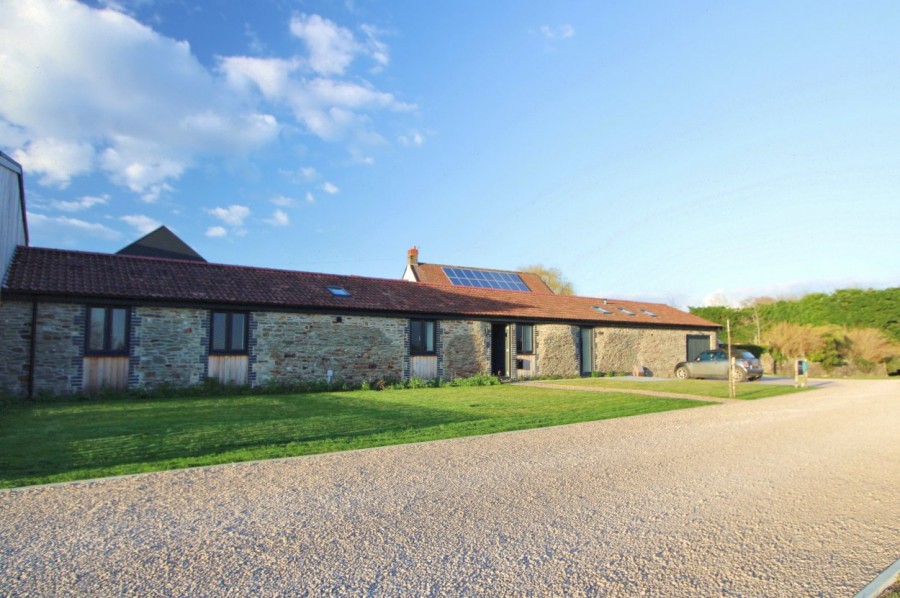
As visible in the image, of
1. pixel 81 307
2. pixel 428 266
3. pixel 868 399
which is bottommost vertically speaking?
pixel 868 399

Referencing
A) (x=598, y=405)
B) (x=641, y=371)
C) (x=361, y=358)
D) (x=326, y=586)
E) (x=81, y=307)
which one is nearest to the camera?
(x=326, y=586)

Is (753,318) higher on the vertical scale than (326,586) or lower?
higher

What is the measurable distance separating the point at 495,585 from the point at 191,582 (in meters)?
1.81

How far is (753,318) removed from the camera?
30.4 m

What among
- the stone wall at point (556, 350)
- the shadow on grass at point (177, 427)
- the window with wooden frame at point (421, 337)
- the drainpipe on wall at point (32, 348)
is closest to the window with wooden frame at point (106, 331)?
the drainpipe on wall at point (32, 348)

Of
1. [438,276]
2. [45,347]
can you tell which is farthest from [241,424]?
[438,276]

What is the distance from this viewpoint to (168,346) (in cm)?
1469

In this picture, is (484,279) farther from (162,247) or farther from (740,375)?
(162,247)

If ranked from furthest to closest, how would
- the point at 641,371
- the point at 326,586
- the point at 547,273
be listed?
1. the point at 547,273
2. the point at 641,371
3. the point at 326,586

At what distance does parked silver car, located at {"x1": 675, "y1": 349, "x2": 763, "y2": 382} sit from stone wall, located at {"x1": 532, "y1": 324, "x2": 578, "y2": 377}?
4702 mm

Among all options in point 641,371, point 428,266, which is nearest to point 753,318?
point 641,371

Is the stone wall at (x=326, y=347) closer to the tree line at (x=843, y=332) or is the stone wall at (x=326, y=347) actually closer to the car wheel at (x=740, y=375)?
the car wheel at (x=740, y=375)

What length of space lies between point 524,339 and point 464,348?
114 inches

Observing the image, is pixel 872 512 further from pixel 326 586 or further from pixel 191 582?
pixel 191 582
